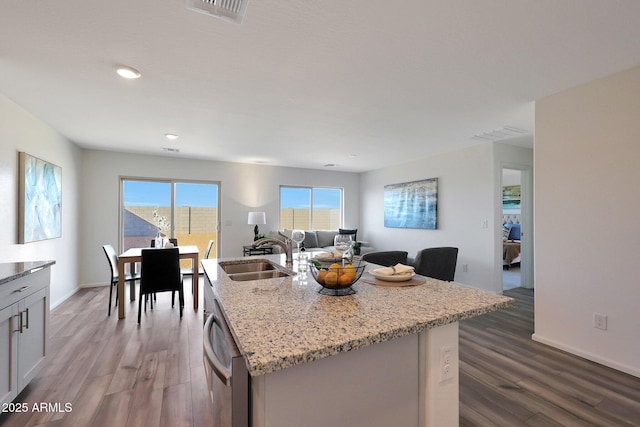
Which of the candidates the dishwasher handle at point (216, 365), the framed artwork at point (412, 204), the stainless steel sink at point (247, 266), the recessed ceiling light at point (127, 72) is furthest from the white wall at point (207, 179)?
the dishwasher handle at point (216, 365)

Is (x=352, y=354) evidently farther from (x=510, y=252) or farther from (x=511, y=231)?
(x=511, y=231)

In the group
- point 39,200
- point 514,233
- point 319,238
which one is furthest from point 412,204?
point 39,200

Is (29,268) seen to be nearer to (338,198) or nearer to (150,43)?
(150,43)

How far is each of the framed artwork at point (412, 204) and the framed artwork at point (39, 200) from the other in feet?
18.5

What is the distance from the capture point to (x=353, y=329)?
2.91 feet

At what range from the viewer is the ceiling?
1559mm

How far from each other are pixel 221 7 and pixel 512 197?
797 centimetres

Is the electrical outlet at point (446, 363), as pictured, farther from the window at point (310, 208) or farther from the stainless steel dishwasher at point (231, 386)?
the window at point (310, 208)

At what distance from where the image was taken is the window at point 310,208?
6.57 metres

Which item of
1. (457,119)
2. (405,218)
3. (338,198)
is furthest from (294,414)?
(338,198)

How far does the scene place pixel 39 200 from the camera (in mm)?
3242

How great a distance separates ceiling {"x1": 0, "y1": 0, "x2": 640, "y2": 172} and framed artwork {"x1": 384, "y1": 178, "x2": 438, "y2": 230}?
1807 mm

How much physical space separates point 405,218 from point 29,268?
542 centimetres

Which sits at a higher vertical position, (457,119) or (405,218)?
(457,119)
